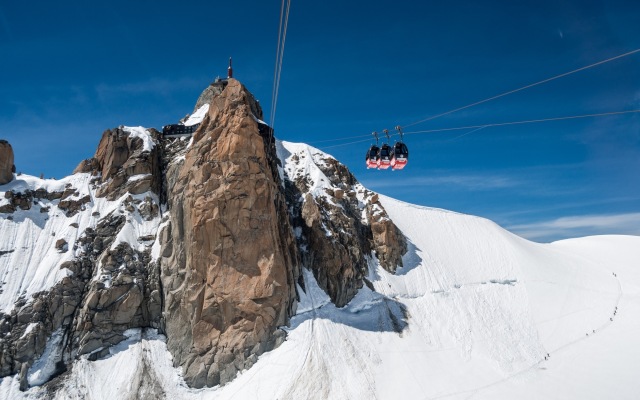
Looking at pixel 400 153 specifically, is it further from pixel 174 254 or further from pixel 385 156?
pixel 174 254

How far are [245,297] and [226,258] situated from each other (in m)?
4.60

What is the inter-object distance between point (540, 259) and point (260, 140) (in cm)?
4817

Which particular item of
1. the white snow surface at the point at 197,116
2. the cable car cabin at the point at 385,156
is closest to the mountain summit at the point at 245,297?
the white snow surface at the point at 197,116

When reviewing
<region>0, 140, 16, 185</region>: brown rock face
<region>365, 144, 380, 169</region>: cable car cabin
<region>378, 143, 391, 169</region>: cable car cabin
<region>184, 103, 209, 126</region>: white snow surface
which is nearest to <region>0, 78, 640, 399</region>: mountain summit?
<region>0, 140, 16, 185</region>: brown rock face

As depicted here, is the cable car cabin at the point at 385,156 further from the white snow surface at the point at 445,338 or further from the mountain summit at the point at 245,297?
the white snow surface at the point at 445,338

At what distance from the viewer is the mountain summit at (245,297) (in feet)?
143

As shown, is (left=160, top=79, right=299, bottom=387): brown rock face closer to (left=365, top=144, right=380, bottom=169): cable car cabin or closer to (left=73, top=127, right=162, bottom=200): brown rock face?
(left=73, top=127, right=162, bottom=200): brown rock face

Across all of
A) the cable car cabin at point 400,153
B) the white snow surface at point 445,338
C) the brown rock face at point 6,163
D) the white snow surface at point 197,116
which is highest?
the white snow surface at point 197,116

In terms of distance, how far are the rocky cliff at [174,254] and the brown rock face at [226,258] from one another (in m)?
0.12

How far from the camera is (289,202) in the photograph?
60844mm

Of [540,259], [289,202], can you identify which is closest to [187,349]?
[289,202]

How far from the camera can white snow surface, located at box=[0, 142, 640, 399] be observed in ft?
138

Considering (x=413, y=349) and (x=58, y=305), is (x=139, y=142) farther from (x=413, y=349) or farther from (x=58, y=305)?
(x=413, y=349)

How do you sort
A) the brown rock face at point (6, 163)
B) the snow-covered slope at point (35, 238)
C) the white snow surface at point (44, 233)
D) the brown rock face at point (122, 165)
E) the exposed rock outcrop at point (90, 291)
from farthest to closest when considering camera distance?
the brown rock face at point (122, 165) < the brown rock face at point (6, 163) < the white snow surface at point (44, 233) < the snow-covered slope at point (35, 238) < the exposed rock outcrop at point (90, 291)
